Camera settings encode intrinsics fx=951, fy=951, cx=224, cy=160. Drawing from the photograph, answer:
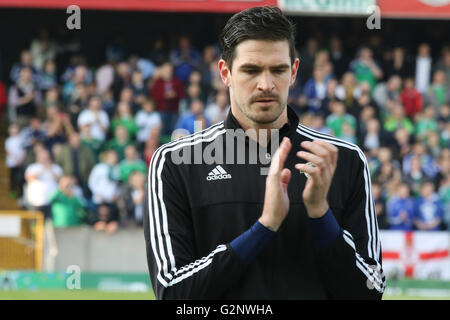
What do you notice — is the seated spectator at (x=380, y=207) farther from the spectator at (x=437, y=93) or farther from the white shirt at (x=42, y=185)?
the white shirt at (x=42, y=185)

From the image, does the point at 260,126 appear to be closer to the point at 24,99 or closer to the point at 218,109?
the point at 218,109

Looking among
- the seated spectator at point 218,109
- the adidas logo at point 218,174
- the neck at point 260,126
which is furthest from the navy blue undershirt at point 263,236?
the seated spectator at point 218,109

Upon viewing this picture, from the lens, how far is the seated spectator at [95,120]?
18.4 m

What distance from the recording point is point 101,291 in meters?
15.4

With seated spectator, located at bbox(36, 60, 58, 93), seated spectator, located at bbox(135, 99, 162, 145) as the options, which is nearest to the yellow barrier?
seated spectator, located at bbox(135, 99, 162, 145)

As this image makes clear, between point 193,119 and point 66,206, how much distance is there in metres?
3.22

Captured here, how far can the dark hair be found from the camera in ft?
13.0

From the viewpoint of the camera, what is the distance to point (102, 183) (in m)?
17.3

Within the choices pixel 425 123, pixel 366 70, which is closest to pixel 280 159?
pixel 425 123

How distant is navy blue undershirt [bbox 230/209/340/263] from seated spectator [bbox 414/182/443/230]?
13795 millimetres

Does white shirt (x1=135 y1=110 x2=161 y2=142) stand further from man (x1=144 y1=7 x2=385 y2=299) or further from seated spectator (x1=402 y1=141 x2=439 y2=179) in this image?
man (x1=144 y1=7 x2=385 y2=299)

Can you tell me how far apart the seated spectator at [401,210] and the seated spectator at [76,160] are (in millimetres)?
5541

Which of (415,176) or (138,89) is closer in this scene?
(415,176)
